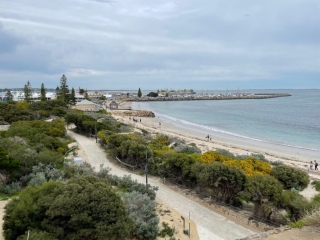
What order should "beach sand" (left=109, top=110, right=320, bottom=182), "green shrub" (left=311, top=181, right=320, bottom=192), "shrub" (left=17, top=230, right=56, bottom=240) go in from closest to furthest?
"shrub" (left=17, top=230, right=56, bottom=240) → "green shrub" (left=311, top=181, right=320, bottom=192) → "beach sand" (left=109, top=110, right=320, bottom=182)

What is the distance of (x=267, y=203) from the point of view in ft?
36.1

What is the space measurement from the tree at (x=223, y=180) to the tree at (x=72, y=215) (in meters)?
5.25

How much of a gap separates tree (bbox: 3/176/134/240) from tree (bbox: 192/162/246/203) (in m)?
5.25

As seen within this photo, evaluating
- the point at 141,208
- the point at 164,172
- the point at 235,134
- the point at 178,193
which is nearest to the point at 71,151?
the point at 164,172

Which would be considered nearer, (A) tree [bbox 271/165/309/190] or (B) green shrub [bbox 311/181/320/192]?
(A) tree [bbox 271/165/309/190]

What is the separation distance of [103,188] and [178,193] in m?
6.06

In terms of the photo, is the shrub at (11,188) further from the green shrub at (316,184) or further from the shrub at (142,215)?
the green shrub at (316,184)

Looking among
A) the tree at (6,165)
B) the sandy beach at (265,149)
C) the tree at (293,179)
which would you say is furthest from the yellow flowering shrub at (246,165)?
the tree at (6,165)

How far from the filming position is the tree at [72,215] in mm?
7805

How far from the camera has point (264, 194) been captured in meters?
11.0

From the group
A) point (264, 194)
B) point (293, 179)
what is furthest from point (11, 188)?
point (293, 179)

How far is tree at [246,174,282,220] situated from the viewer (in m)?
10.9

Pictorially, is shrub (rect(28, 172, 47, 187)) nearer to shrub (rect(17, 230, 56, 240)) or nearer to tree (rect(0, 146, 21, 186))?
tree (rect(0, 146, 21, 186))

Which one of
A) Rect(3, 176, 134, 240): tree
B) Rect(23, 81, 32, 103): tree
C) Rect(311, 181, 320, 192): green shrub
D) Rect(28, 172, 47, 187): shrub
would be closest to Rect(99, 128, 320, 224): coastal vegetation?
Rect(311, 181, 320, 192): green shrub
